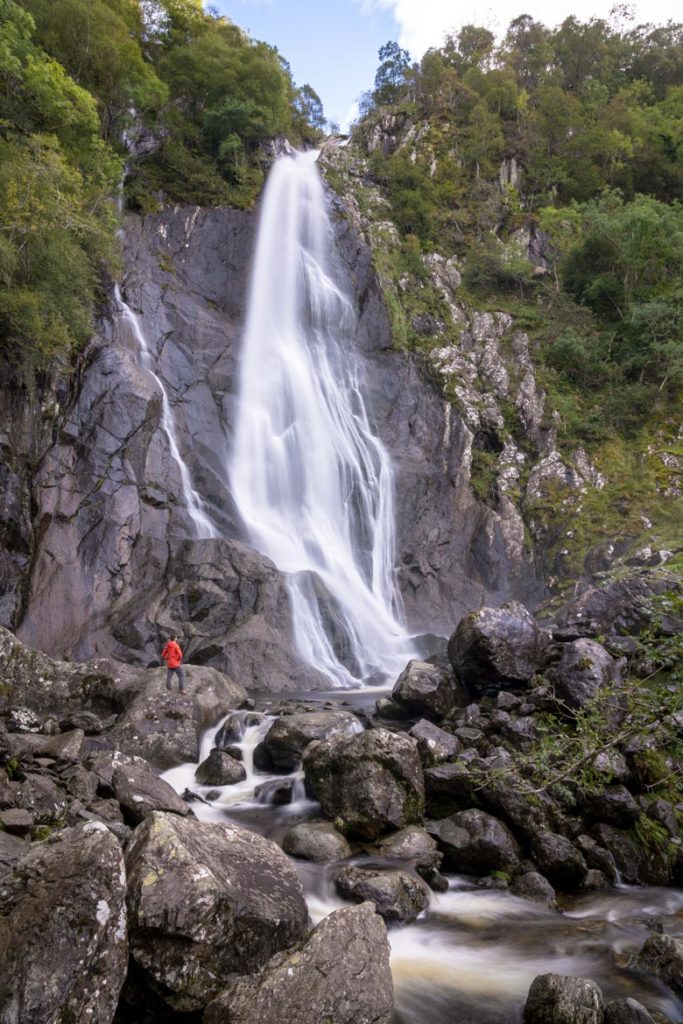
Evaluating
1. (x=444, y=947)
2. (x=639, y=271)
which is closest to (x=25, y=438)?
(x=444, y=947)

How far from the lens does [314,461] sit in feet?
74.1

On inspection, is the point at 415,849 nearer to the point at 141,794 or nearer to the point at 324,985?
the point at 141,794

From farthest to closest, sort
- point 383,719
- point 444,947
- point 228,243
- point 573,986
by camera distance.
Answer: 1. point 228,243
2. point 383,719
3. point 444,947
4. point 573,986

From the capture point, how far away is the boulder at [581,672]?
391 inches

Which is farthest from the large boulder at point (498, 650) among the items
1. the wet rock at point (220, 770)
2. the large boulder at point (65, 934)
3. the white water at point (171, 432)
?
the white water at point (171, 432)

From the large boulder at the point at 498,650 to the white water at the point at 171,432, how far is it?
8.84m

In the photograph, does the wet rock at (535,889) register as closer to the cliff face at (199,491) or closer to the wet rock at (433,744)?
the wet rock at (433,744)

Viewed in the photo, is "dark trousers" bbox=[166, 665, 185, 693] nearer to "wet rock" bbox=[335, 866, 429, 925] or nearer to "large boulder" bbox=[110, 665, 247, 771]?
"large boulder" bbox=[110, 665, 247, 771]

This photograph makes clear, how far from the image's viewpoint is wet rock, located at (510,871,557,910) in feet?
22.2

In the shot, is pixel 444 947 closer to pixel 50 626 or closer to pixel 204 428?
pixel 50 626

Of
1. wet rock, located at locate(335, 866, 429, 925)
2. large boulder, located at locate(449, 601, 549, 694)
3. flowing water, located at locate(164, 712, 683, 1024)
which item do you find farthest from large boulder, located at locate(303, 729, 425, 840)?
large boulder, located at locate(449, 601, 549, 694)

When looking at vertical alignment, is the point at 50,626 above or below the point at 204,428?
below

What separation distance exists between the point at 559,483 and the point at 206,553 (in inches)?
557

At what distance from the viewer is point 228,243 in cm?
2692
